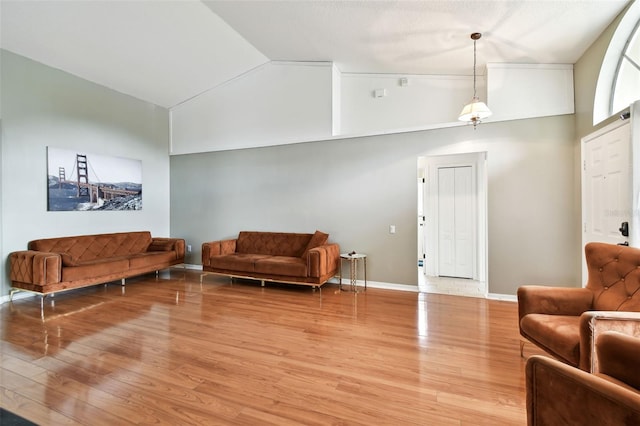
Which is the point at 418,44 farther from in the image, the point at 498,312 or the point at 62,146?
the point at 62,146

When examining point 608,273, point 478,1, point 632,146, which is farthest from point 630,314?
point 478,1

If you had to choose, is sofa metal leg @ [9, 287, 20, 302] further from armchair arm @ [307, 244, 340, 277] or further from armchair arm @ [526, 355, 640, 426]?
armchair arm @ [526, 355, 640, 426]

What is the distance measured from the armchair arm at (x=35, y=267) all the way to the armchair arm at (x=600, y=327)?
545 centimetres

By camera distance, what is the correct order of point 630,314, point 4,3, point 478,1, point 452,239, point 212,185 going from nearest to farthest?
1. point 630,314
2. point 478,1
3. point 4,3
4. point 452,239
5. point 212,185

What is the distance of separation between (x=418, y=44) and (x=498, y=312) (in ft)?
11.6

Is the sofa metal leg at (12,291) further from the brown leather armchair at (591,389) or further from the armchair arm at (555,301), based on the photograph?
the armchair arm at (555,301)

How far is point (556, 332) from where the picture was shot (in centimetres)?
194

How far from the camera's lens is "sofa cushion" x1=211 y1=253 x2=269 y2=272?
15.4 ft

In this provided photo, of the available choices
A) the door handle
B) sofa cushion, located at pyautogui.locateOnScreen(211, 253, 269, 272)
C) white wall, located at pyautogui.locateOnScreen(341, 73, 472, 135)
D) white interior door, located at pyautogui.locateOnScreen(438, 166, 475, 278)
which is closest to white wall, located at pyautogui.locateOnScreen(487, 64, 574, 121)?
white wall, located at pyautogui.locateOnScreen(341, 73, 472, 135)

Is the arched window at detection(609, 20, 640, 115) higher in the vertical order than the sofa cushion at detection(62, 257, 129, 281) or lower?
higher

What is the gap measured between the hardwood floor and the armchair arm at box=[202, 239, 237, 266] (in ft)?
3.86

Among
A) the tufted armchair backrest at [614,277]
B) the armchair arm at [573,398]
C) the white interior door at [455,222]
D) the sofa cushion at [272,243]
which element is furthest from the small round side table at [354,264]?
the armchair arm at [573,398]

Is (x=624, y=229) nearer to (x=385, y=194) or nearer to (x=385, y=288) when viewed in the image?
(x=385, y=194)

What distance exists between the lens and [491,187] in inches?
159
